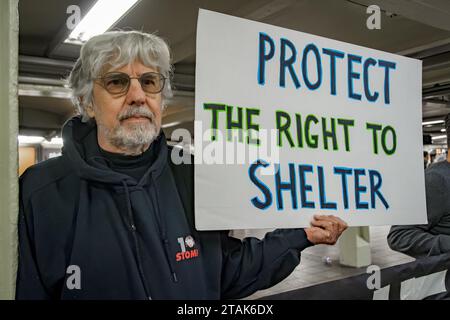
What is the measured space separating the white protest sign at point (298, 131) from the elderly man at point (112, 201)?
4.1 inches

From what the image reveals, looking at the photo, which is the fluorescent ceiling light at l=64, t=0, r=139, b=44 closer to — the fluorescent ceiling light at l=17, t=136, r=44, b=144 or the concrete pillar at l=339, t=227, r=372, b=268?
the fluorescent ceiling light at l=17, t=136, r=44, b=144

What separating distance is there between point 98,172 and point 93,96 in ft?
0.64

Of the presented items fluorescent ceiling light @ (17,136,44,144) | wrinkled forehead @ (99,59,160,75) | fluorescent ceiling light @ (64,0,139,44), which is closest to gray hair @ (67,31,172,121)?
wrinkled forehead @ (99,59,160,75)

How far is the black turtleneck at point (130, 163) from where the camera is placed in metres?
0.89

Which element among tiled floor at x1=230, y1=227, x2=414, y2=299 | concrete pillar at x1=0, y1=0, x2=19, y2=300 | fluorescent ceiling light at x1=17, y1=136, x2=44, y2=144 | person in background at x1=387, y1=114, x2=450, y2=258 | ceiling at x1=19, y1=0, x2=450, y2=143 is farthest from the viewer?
tiled floor at x1=230, y1=227, x2=414, y2=299

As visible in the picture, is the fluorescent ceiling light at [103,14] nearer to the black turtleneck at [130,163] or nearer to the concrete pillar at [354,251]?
the black turtleneck at [130,163]

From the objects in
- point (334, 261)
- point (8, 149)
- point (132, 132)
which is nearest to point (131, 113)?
point (132, 132)

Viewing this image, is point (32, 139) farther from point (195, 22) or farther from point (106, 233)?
point (106, 233)

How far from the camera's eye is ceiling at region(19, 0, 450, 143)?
1.73 meters

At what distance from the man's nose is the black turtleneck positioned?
14 cm

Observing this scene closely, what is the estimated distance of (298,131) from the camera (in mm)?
1017

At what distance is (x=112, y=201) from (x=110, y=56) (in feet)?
1.15
